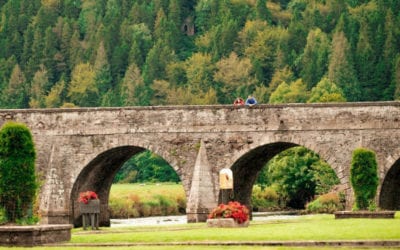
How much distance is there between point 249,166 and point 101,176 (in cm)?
688

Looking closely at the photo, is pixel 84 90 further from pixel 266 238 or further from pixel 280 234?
pixel 266 238

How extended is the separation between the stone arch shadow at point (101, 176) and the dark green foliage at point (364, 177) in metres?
10.8

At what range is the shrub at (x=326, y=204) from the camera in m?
79.4

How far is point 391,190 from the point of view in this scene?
60781mm

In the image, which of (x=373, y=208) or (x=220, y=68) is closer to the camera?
(x=373, y=208)

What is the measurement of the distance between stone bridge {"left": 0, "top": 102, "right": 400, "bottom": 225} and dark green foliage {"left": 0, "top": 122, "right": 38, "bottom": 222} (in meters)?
15.5

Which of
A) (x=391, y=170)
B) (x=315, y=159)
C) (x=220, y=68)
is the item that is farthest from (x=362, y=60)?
(x=391, y=170)

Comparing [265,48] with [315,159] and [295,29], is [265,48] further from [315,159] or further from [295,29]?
[315,159]

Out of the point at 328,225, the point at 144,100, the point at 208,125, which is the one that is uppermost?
the point at 144,100

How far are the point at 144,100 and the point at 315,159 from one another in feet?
288

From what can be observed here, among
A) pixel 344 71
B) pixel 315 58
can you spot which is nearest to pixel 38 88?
pixel 315 58

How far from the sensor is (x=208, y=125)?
2372 inches

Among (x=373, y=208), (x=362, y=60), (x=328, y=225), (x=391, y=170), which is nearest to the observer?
(x=328, y=225)

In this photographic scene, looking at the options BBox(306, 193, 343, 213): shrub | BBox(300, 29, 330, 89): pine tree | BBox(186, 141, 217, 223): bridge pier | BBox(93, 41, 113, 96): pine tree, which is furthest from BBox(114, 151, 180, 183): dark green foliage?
BBox(186, 141, 217, 223): bridge pier
